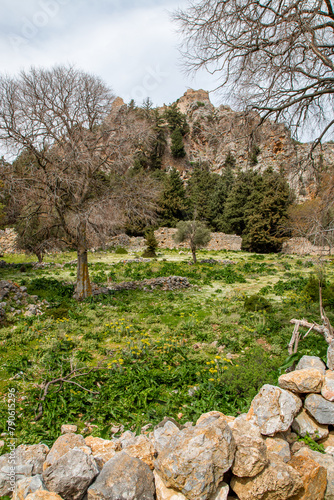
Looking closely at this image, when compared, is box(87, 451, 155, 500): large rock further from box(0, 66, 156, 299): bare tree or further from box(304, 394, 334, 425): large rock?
box(0, 66, 156, 299): bare tree

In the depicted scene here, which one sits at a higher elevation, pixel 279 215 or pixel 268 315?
pixel 279 215

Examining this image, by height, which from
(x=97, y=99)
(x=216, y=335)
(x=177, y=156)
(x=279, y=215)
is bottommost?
(x=216, y=335)

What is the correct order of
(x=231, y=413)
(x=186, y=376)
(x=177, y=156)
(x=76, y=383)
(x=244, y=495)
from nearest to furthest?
(x=244, y=495) < (x=231, y=413) < (x=76, y=383) < (x=186, y=376) < (x=177, y=156)

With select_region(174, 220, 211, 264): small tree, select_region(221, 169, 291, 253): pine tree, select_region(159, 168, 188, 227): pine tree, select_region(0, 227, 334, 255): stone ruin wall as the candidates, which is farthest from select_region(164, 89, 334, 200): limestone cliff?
select_region(159, 168, 188, 227): pine tree

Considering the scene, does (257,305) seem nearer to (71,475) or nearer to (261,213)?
(71,475)

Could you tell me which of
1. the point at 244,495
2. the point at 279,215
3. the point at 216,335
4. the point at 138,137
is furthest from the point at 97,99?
the point at 279,215

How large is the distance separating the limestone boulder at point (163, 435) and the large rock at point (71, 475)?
0.59 metres

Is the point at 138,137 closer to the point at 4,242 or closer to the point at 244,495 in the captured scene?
the point at 244,495

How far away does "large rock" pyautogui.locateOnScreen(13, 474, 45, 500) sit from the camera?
2559 mm

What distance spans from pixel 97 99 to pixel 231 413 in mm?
10282

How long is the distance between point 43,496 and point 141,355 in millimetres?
3833

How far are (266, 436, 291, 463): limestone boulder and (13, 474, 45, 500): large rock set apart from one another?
206cm

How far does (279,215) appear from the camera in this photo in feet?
106

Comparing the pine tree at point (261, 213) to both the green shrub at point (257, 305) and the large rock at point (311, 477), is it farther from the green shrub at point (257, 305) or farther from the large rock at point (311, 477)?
the large rock at point (311, 477)
